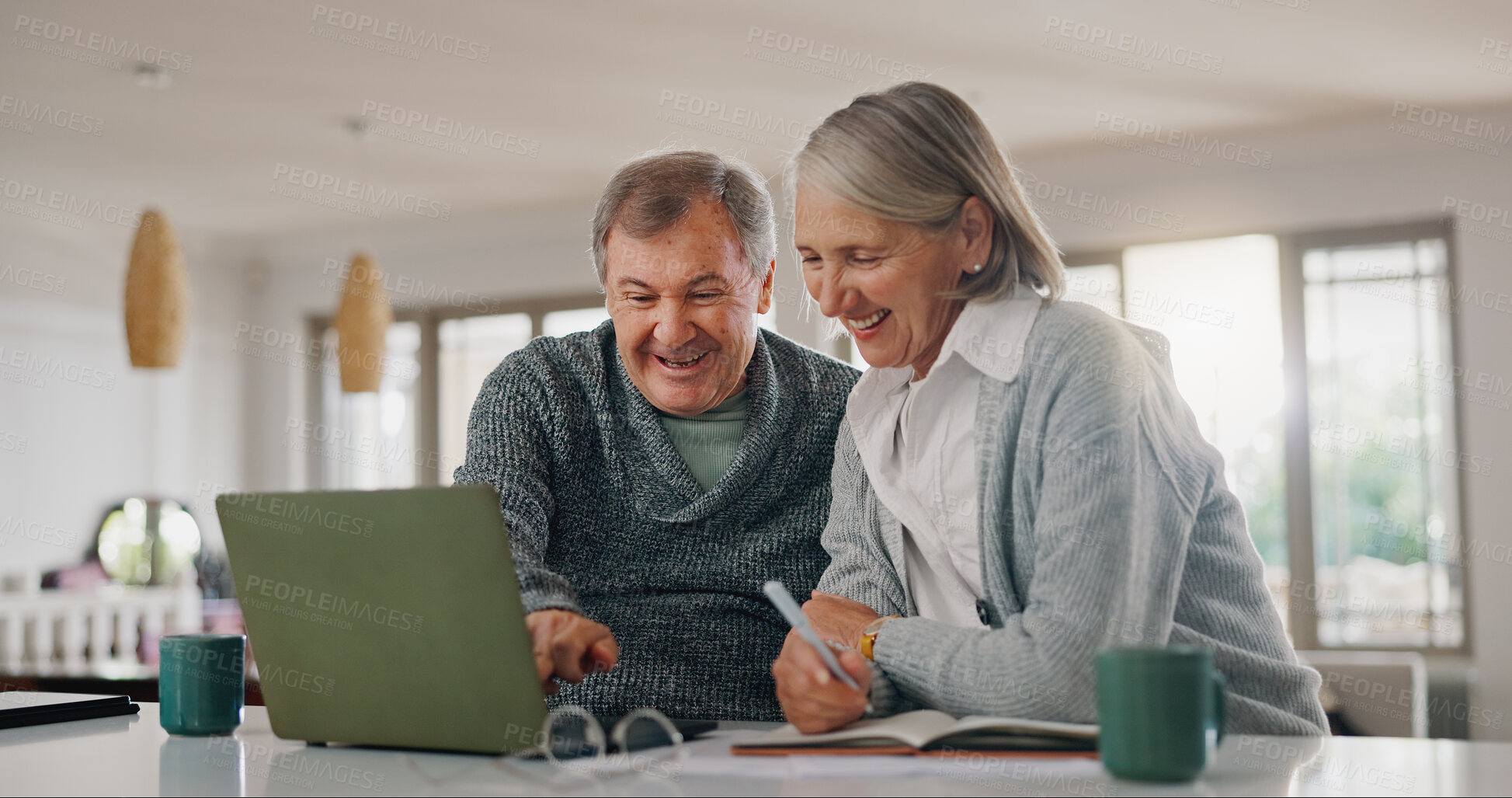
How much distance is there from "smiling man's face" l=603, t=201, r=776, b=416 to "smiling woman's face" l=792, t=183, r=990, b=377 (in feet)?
0.83

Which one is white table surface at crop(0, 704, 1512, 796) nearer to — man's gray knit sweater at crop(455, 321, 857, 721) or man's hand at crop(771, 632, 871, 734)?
man's hand at crop(771, 632, 871, 734)

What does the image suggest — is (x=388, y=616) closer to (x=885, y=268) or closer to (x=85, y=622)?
(x=885, y=268)

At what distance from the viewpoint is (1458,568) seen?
5359mm

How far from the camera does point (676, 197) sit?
5.57ft

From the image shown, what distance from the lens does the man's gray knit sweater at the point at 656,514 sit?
164cm

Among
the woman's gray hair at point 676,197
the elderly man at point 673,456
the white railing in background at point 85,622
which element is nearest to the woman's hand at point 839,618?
the elderly man at point 673,456

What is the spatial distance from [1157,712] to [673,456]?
911 mm

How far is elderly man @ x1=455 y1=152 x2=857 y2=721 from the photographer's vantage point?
64.8 inches

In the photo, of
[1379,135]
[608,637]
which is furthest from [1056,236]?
[608,637]

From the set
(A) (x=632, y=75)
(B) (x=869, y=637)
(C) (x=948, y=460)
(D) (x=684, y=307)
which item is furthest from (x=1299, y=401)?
(B) (x=869, y=637)

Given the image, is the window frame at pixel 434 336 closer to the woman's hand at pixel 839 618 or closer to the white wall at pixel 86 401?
the white wall at pixel 86 401

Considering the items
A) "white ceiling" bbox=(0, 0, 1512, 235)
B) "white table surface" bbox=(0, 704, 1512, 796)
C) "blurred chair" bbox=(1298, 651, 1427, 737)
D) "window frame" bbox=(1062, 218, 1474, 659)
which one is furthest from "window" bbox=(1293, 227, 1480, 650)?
"white table surface" bbox=(0, 704, 1512, 796)

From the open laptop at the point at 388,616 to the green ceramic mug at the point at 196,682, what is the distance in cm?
14

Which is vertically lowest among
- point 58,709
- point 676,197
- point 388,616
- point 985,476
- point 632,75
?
point 58,709
